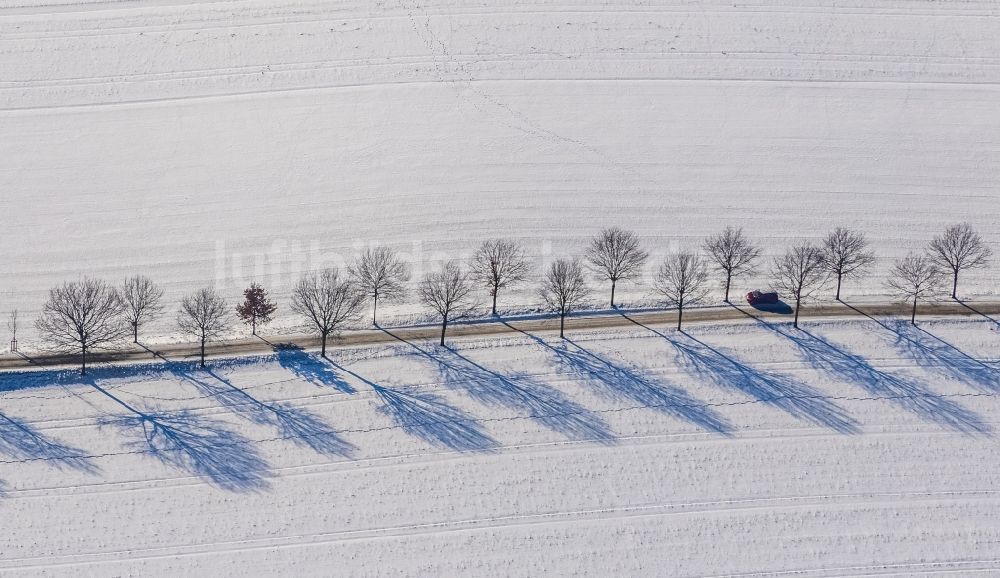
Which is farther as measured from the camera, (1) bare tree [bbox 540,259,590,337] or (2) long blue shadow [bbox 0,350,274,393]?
(1) bare tree [bbox 540,259,590,337]

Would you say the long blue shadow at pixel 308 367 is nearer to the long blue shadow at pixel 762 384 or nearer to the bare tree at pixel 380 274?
the bare tree at pixel 380 274

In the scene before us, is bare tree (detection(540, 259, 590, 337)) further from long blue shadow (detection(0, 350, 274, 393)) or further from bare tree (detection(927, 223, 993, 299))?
bare tree (detection(927, 223, 993, 299))

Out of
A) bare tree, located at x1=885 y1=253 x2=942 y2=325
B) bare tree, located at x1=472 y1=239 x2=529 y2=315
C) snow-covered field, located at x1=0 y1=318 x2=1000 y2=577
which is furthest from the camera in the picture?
bare tree, located at x1=472 y1=239 x2=529 y2=315

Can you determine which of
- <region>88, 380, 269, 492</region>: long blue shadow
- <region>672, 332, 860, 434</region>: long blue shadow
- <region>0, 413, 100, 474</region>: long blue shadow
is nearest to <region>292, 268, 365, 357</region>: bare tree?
<region>88, 380, 269, 492</region>: long blue shadow

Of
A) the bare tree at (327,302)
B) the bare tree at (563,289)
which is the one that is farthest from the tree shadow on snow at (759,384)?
the bare tree at (327,302)

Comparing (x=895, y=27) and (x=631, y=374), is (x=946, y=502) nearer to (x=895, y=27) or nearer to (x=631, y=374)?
(x=631, y=374)

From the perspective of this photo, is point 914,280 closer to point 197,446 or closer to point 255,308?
point 255,308
